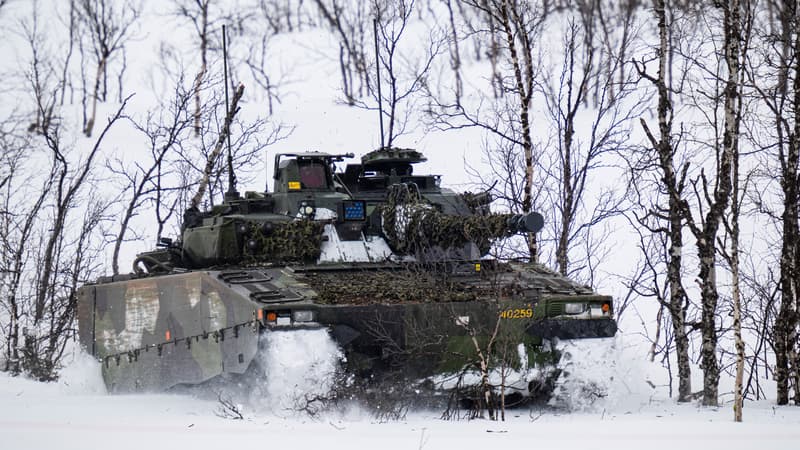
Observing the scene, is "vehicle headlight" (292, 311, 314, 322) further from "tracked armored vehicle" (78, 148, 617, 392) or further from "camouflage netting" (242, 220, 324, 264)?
"camouflage netting" (242, 220, 324, 264)

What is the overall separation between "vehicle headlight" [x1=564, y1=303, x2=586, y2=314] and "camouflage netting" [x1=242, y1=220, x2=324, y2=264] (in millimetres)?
2810

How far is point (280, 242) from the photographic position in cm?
1190

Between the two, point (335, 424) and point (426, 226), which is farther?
point (426, 226)

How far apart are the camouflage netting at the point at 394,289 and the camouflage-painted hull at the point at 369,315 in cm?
1

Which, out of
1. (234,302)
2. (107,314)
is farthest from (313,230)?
(107,314)

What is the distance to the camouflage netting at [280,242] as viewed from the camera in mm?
11867

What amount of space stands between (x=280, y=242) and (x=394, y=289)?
1712 millimetres

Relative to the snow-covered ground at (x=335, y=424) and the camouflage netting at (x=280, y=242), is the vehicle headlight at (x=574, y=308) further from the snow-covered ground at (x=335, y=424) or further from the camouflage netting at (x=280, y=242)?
the camouflage netting at (x=280, y=242)

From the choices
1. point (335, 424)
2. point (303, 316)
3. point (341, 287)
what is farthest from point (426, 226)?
point (335, 424)

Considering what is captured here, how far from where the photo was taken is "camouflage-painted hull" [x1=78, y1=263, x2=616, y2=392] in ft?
33.4

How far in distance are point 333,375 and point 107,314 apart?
4813 millimetres

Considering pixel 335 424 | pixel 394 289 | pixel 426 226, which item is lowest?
pixel 335 424

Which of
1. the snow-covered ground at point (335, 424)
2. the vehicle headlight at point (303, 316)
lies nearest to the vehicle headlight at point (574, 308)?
the snow-covered ground at point (335, 424)

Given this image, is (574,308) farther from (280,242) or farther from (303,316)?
(280,242)
